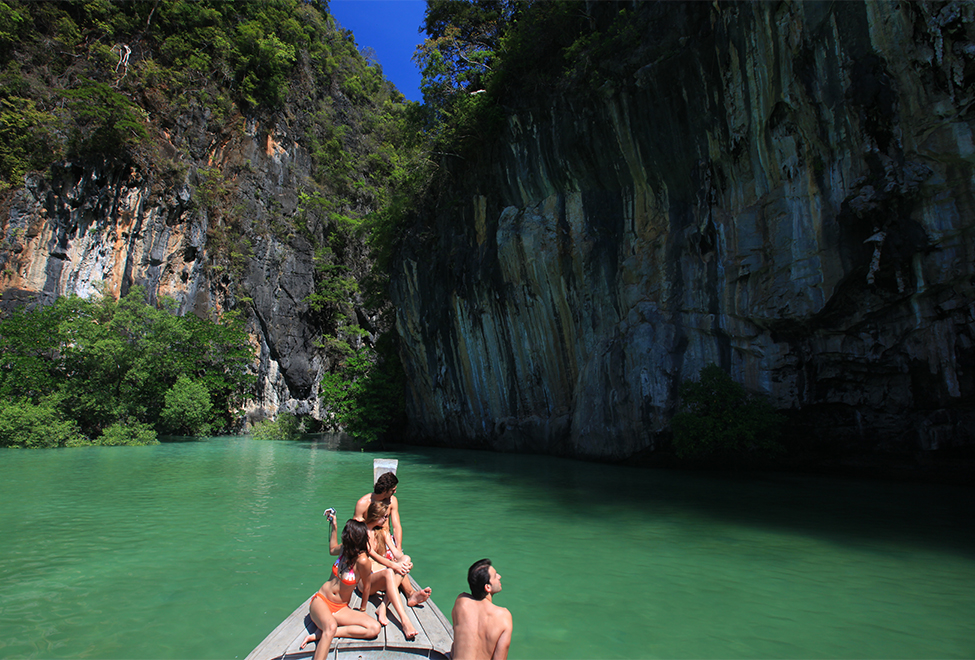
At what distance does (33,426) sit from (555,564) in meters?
22.3

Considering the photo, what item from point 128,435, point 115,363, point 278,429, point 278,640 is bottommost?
point 278,640

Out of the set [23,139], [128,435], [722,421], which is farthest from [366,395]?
[23,139]

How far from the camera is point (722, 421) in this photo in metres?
12.2

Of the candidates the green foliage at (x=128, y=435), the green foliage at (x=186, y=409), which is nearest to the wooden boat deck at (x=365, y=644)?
the green foliage at (x=128, y=435)

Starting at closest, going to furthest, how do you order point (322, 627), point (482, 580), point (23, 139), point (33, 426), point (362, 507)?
1. point (482, 580)
2. point (322, 627)
3. point (362, 507)
4. point (33, 426)
5. point (23, 139)

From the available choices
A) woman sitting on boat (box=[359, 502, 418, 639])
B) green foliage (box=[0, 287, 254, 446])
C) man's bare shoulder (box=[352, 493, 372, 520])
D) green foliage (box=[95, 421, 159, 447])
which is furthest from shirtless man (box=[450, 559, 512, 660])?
green foliage (box=[0, 287, 254, 446])

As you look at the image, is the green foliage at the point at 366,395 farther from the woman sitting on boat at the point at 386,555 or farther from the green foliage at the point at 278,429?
the woman sitting on boat at the point at 386,555

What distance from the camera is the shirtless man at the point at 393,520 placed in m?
3.84

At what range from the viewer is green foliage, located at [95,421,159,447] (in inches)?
838

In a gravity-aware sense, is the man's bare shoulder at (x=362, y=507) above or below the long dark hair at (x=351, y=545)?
above

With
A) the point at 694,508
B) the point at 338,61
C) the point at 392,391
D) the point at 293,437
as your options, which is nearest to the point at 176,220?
the point at 293,437

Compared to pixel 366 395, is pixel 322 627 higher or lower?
lower

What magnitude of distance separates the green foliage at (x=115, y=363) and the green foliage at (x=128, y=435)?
141 millimetres

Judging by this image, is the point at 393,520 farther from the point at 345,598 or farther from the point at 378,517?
the point at 345,598
